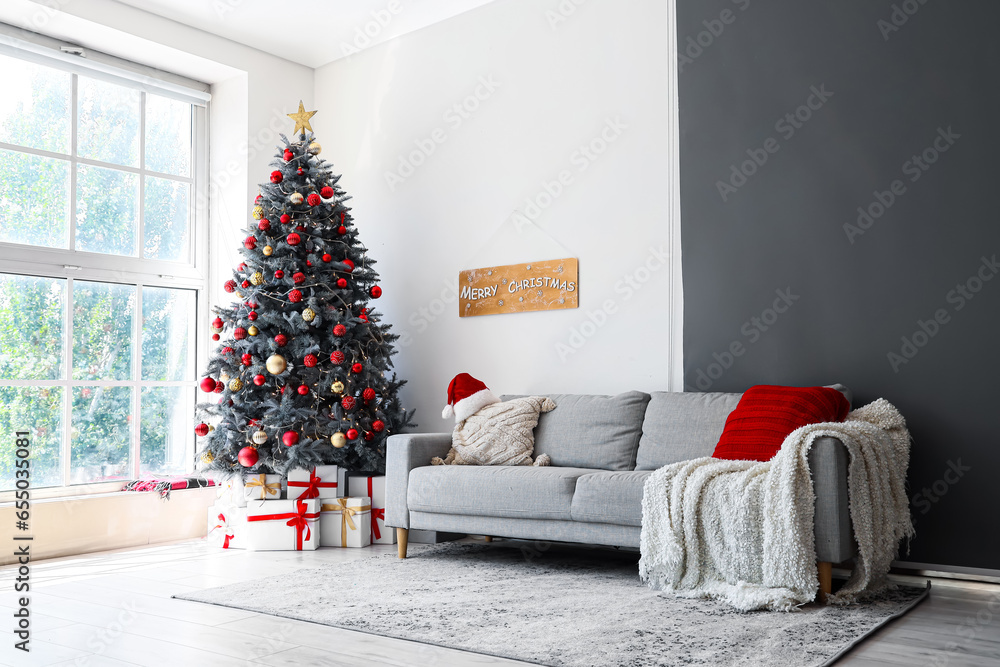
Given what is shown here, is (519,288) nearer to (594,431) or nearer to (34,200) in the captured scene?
(594,431)

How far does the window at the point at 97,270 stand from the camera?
14.3ft

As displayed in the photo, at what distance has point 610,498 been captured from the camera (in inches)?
126

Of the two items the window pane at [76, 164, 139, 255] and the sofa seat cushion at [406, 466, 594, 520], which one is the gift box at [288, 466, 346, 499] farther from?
Answer: the window pane at [76, 164, 139, 255]

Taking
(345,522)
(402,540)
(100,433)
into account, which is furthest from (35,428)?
(402,540)

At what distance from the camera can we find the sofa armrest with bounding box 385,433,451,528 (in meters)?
3.88

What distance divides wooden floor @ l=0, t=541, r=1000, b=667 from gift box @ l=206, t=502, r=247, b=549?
2.48 feet

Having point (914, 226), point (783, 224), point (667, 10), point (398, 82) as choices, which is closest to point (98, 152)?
point (398, 82)

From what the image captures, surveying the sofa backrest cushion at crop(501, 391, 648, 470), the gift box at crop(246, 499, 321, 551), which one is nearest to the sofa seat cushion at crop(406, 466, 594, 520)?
the sofa backrest cushion at crop(501, 391, 648, 470)

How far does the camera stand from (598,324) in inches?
170

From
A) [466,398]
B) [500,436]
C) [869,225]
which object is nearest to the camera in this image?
[869,225]

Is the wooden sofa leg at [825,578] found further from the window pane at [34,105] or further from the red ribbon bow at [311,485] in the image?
the window pane at [34,105]

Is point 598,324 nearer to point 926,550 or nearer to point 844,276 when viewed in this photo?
point 844,276

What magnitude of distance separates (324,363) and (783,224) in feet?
7.80

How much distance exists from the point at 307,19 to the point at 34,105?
1.56 m
